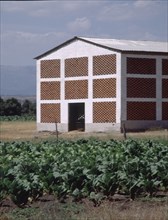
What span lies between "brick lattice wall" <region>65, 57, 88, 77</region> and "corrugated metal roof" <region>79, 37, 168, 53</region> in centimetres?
178

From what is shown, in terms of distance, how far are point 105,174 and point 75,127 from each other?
1613 inches

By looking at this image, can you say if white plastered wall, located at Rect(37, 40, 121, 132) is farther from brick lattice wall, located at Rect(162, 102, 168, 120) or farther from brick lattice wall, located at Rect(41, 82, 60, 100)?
brick lattice wall, located at Rect(162, 102, 168, 120)

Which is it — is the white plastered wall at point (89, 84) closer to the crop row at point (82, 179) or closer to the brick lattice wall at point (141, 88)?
the brick lattice wall at point (141, 88)

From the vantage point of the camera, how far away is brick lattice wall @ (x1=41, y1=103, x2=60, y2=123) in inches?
2156

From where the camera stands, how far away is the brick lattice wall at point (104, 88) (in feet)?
164

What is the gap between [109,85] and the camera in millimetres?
50250

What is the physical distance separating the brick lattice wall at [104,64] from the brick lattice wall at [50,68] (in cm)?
469

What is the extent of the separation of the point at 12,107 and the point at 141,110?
60422 millimetres

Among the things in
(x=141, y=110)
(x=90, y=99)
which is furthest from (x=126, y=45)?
(x=141, y=110)

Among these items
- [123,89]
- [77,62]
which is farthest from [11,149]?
[77,62]

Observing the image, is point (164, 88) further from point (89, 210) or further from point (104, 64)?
point (89, 210)

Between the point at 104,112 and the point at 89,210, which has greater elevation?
the point at 104,112

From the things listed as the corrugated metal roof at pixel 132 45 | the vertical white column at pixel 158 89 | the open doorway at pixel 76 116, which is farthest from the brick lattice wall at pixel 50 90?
the vertical white column at pixel 158 89

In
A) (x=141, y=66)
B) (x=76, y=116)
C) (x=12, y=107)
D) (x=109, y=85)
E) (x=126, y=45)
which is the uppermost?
(x=126, y=45)
